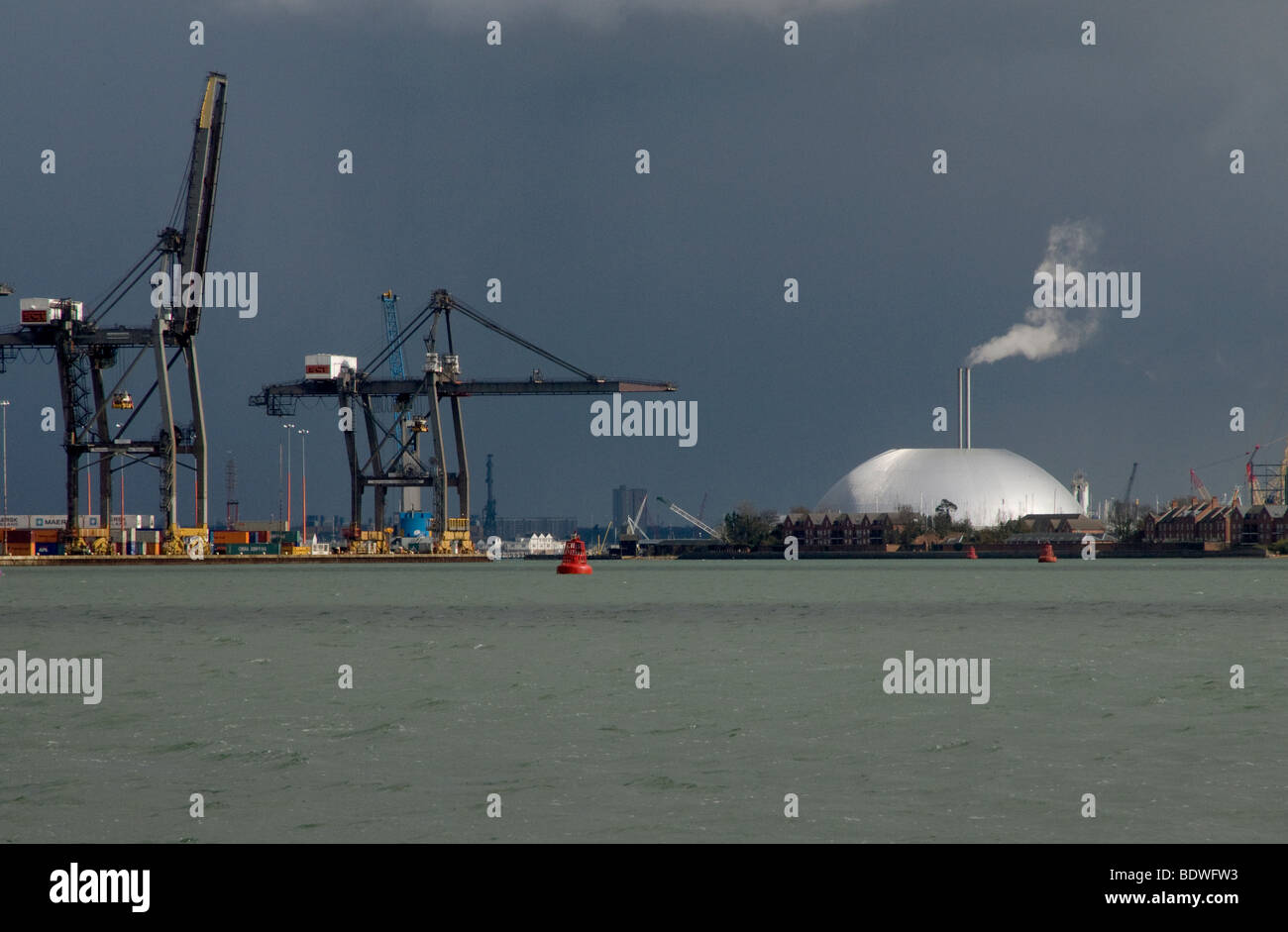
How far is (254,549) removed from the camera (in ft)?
526

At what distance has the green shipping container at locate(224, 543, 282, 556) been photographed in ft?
507

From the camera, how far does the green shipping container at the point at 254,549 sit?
154500mm

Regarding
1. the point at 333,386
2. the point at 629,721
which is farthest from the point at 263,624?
the point at 333,386

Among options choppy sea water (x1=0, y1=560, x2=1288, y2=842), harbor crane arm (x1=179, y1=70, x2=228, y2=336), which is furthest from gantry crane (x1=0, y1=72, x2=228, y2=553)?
choppy sea water (x1=0, y1=560, x2=1288, y2=842)

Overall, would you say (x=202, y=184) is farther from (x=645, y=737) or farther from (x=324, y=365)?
(x=645, y=737)

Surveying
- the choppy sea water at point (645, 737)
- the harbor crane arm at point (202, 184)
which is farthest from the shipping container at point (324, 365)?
the choppy sea water at point (645, 737)

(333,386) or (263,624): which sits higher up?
(333,386)

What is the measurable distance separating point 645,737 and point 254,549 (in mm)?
144546

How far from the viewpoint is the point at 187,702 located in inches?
1030

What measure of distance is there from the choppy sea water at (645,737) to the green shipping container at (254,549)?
109067mm

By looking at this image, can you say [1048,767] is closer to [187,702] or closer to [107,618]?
[187,702]

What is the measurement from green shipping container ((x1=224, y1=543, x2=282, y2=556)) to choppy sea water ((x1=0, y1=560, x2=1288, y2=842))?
10907 cm

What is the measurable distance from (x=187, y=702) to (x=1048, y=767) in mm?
14657
